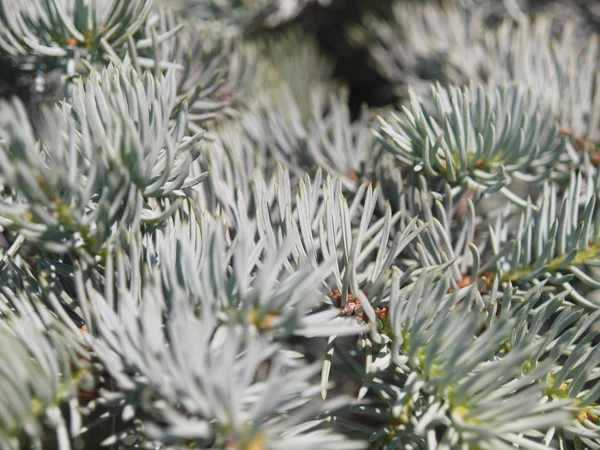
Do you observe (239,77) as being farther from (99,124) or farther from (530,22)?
(530,22)

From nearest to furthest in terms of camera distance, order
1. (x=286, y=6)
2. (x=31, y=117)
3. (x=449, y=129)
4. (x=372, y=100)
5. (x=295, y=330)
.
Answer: (x=295, y=330) < (x=449, y=129) < (x=31, y=117) < (x=286, y=6) < (x=372, y=100)

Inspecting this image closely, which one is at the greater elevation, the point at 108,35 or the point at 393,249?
the point at 108,35

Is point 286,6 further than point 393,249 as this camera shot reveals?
Yes

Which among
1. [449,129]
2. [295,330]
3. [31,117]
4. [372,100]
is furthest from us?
[372,100]

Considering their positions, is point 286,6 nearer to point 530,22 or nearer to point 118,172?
point 530,22

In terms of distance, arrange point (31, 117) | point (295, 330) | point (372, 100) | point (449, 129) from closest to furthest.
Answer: point (295, 330), point (449, 129), point (31, 117), point (372, 100)

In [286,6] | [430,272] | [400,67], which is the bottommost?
[430,272]

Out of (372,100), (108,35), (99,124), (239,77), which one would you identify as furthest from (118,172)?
(372,100)

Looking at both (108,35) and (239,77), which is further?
(239,77)

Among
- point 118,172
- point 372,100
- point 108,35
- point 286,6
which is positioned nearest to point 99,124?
point 118,172
